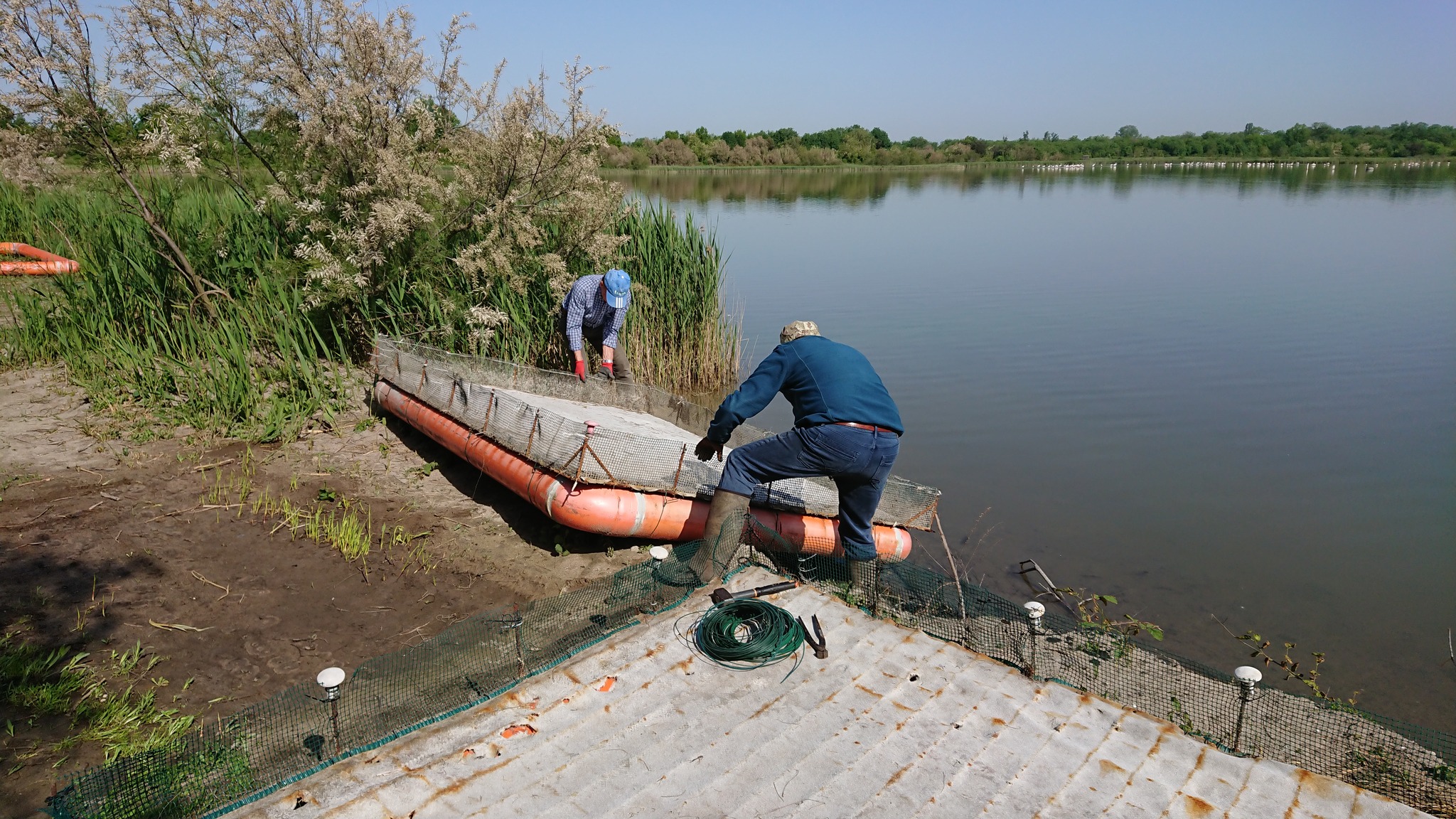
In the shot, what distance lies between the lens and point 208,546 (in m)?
5.41

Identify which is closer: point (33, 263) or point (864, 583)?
point (864, 583)

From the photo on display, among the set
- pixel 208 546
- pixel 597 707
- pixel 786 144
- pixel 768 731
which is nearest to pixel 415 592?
pixel 208 546

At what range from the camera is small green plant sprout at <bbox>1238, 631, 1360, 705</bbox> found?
489 centimetres

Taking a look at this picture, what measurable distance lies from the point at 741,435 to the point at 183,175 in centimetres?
633

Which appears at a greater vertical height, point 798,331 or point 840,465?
point 798,331

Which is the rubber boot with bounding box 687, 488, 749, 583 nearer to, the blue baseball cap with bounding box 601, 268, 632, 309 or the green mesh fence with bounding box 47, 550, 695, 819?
the green mesh fence with bounding box 47, 550, 695, 819

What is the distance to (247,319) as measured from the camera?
795 centimetres

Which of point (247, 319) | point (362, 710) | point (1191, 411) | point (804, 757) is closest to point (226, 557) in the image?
point (362, 710)

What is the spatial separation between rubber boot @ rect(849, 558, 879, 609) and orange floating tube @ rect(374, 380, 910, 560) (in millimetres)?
641

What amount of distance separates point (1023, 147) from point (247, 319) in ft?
311

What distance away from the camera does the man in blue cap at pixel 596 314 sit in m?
7.46

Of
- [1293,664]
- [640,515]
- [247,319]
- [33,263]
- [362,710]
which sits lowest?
[1293,664]

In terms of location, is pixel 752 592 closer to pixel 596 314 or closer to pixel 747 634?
pixel 747 634

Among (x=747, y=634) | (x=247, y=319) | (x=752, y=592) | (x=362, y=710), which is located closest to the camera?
(x=362, y=710)
